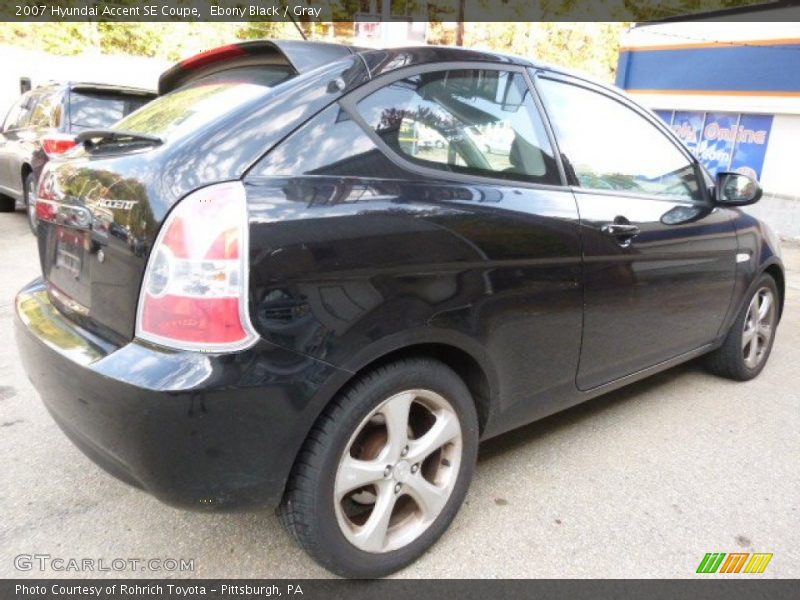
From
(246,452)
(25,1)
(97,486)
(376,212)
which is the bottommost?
(97,486)

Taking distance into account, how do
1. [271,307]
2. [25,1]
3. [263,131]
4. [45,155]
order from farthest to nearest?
[25,1]
[45,155]
[263,131]
[271,307]

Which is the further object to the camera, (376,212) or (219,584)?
(219,584)

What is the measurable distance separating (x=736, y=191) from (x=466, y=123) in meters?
1.88

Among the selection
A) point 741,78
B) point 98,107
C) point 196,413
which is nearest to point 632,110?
point 196,413

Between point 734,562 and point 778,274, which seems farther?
point 778,274

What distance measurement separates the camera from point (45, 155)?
22.3ft

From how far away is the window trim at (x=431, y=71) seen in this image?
1938mm

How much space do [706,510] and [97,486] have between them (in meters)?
2.48

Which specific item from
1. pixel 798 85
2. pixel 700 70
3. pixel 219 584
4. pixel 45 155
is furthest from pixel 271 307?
pixel 700 70

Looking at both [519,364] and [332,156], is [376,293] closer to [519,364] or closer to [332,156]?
[332,156]

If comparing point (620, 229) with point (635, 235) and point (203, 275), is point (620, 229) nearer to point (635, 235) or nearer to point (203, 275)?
point (635, 235)

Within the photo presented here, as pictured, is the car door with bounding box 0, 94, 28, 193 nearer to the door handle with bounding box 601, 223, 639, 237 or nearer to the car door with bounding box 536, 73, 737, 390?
the car door with bounding box 536, 73, 737, 390

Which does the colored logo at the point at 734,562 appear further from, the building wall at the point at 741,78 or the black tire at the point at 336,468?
the building wall at the point at 741,78

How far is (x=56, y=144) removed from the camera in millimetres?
6574
